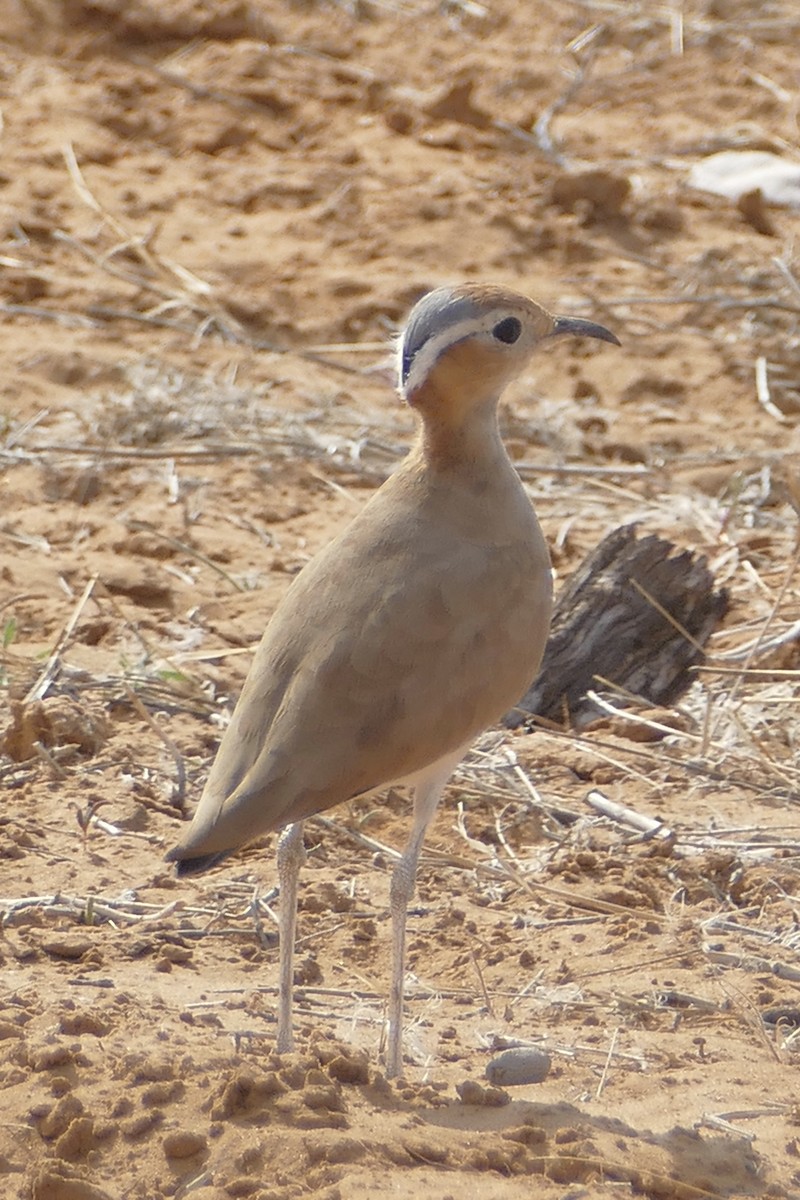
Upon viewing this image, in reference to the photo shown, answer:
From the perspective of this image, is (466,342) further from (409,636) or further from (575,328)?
(409,636)

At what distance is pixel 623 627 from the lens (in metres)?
5.38

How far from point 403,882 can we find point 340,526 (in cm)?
334

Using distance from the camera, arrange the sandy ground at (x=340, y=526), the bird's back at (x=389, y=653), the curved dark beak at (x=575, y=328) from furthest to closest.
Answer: the curved dark beak at (x=575, y=328) < the bird's back at (x=389, y=653) < the sandy ground at (x=340, y=526)

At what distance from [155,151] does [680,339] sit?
3.57 metres

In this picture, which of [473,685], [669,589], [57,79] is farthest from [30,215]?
[473,685]

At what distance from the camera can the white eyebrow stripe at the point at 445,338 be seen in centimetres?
352

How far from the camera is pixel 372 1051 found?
3.55 metres

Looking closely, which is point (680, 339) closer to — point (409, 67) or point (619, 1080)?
point (409, 67)

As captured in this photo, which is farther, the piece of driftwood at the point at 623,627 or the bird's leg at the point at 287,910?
the piece of driftwood at the point at 623,627

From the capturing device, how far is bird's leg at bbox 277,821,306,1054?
3.36m

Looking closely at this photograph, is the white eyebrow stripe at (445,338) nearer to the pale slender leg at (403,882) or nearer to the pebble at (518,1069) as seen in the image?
the pale slender leg at (403,882)

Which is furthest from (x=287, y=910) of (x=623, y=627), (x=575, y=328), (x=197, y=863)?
(x=623, y=627)

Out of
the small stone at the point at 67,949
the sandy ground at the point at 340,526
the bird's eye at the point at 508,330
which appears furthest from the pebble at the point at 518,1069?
the bird's eye at the point at 508,330

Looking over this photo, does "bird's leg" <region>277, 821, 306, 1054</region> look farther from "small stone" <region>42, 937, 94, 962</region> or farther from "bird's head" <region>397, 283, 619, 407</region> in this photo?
"bird's head" <region>397, 283, 619, 407</region>
